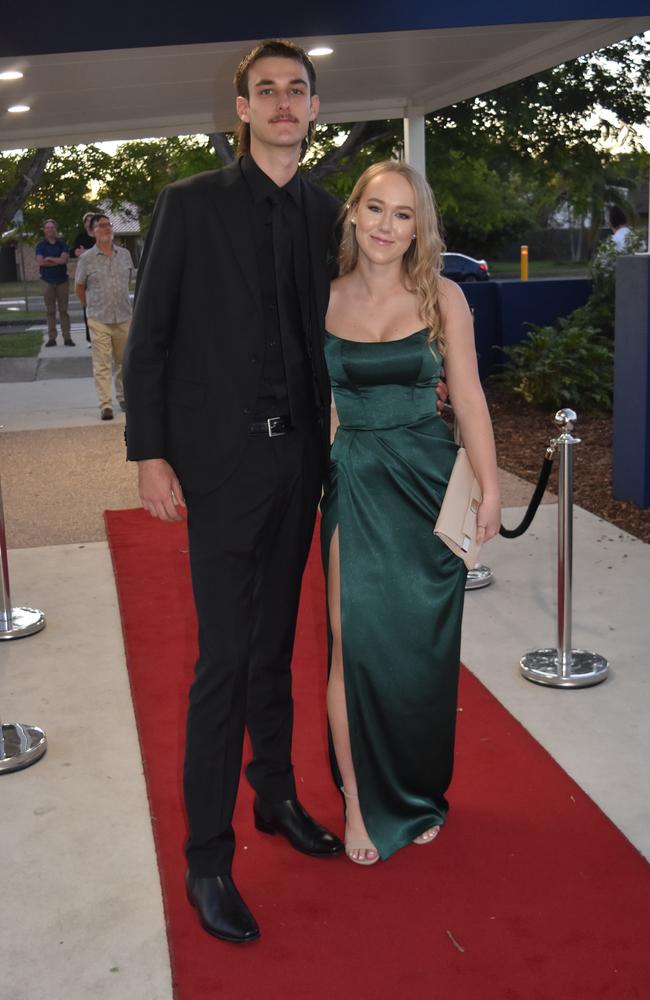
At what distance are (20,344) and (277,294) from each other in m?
20.9

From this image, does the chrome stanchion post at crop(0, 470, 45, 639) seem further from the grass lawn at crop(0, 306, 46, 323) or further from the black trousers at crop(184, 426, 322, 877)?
the grass lawn at crop(0, 306, 46, 323)

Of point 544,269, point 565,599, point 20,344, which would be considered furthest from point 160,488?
point 544,269

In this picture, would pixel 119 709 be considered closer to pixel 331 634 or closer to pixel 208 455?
pixel 331 634

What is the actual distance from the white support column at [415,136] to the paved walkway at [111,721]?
4820mm

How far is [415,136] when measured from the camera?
11.8 m

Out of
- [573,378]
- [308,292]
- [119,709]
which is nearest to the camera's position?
[308,292]

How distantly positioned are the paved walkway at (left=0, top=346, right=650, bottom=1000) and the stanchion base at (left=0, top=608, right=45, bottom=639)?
0.22 feet

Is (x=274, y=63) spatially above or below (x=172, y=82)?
below

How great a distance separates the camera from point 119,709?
189 inches

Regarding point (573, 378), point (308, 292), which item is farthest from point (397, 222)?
point (573, 378)

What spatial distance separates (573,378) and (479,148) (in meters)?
6.00

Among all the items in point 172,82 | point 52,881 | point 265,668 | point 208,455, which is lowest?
point 52,881

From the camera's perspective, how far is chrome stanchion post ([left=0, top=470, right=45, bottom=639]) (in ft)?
18.8

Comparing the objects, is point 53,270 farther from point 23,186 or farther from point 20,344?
point 23,186
